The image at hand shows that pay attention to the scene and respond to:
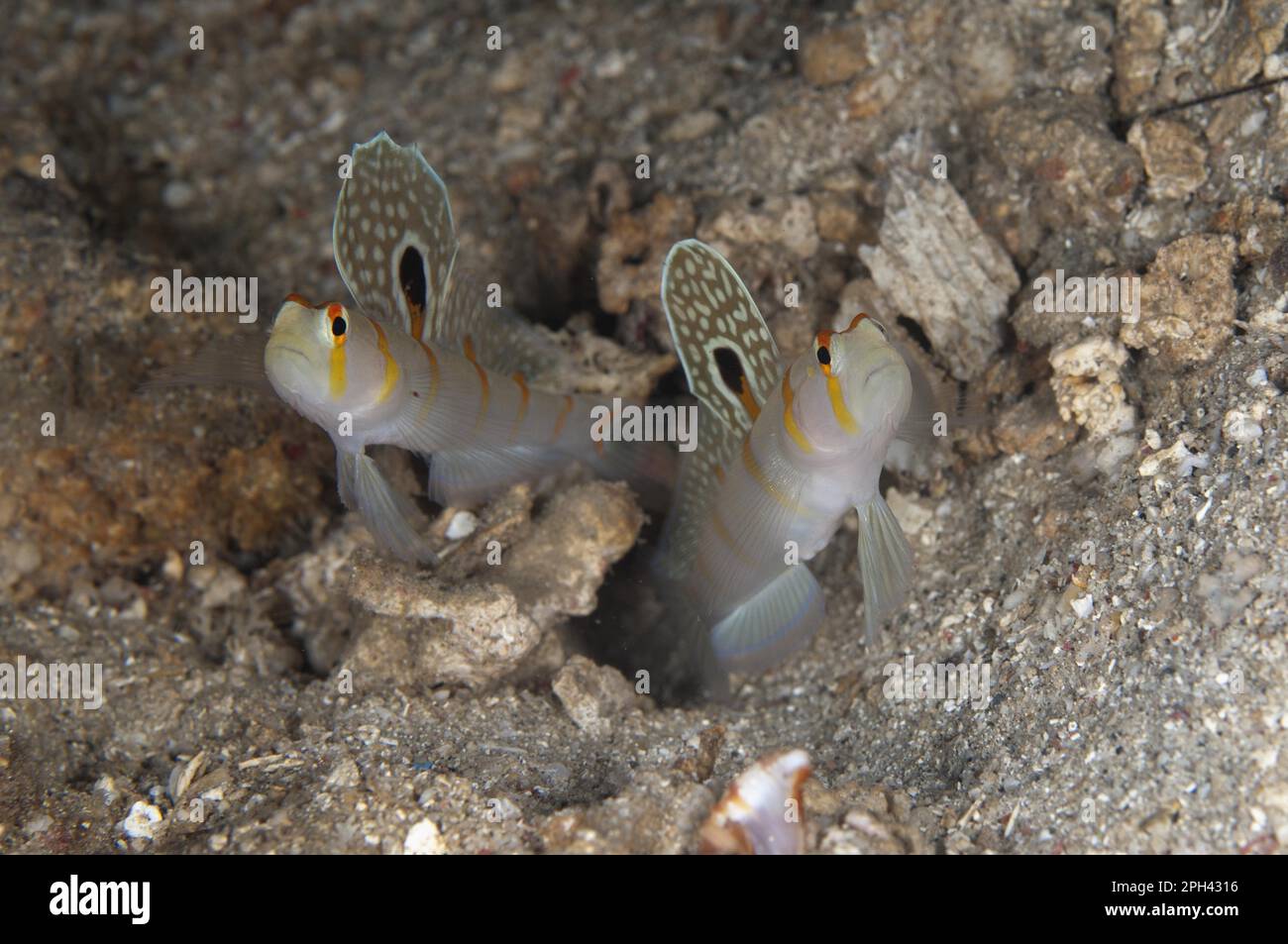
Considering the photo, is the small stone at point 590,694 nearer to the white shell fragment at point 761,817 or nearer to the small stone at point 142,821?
the white shell fragment at point 761,817

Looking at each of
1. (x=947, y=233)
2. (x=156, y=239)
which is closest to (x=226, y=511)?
(x=156, y=239)

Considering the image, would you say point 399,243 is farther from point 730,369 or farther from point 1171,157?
point 1171,157

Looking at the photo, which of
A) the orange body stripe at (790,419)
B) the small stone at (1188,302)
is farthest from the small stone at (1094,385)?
the orange body stripe at (790,419)

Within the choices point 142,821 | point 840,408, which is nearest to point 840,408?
point 840,408

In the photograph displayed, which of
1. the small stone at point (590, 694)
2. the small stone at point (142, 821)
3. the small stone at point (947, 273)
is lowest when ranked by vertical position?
the small stone at point (142, 821)
